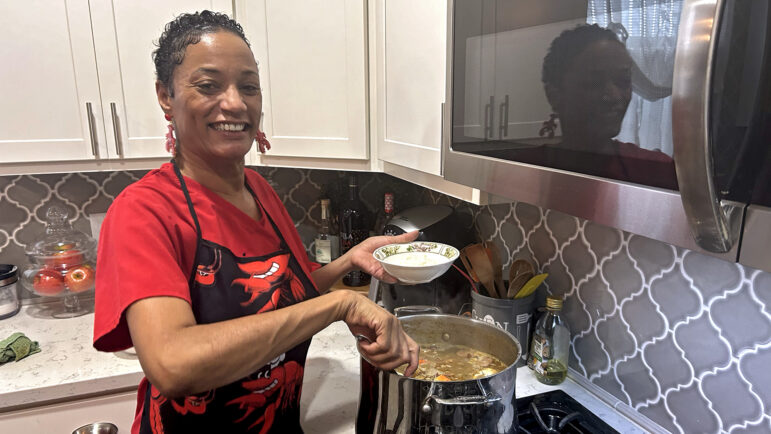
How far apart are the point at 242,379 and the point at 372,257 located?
1.29ft

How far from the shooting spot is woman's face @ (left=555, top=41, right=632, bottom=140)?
19.5 inches

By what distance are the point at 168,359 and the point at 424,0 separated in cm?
86

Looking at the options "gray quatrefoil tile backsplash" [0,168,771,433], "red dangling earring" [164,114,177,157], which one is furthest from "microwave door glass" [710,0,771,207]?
"red dangling earring" [164,114,177,157]

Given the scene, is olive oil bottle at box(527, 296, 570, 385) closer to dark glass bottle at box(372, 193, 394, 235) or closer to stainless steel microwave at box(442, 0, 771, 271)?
stainless steel microwave at box(442, 0, 771, 271)

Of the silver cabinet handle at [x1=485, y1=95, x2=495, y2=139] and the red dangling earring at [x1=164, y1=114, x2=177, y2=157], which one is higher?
the silver cabinet handle at [x1=485, y1=95, x2=495, y2=139]

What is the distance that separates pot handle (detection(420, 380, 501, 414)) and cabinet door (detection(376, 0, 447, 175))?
481mm

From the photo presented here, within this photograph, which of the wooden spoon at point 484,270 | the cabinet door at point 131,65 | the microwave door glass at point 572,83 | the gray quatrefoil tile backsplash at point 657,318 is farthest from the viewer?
the cabinet door at point 131,65

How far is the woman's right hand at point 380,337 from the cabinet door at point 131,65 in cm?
105

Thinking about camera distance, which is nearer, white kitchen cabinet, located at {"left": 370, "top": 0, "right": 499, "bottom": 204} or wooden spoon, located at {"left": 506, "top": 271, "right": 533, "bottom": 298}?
white kitchen cabinet, located at {"left": 370, "top": 0, "right": 499, "bottom": 204}

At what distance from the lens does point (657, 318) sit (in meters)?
0.93

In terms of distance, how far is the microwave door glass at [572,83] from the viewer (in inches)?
18.0

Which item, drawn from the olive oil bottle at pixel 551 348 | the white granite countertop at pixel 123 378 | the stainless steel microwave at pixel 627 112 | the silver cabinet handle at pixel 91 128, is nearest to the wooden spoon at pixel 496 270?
the olive oil bottle at pixel 551 348

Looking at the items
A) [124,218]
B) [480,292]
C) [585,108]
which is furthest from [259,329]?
[480,292]

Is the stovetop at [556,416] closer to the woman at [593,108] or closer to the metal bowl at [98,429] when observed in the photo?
the woman at [593,108]
